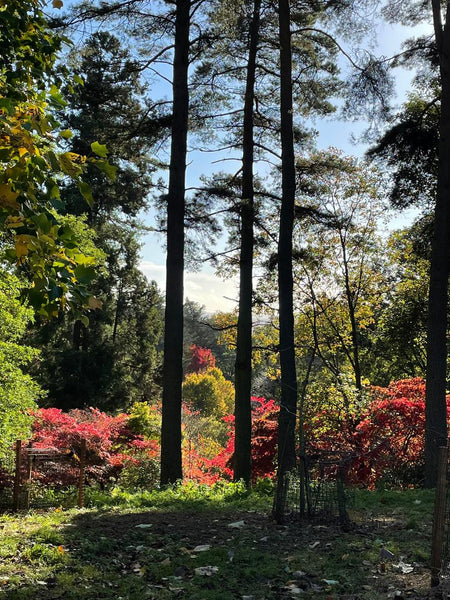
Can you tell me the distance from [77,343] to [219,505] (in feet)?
49.3

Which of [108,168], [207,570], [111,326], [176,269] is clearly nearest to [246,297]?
[176,269]

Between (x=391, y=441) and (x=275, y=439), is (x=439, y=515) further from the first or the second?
(x=275, y=439)

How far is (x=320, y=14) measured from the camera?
1045 cm

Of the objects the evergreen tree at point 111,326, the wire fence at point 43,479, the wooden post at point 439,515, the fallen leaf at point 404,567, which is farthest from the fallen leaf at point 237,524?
the evergreen tree at point 111,326

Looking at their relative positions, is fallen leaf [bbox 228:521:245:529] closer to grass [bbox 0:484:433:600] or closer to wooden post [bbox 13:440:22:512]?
grass [bbox 0:484:433:600]

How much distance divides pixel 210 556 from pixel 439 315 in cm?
581

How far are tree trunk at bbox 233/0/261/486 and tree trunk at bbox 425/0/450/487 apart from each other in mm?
3418

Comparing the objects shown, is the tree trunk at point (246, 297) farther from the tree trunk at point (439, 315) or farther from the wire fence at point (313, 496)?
the wire fence at point (313, 496)

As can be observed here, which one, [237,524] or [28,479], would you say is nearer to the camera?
[237,524]

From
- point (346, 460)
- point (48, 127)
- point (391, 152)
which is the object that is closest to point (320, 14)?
point (391, 152)

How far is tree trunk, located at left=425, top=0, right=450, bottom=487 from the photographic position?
837 centimetres

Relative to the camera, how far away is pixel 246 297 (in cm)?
1078

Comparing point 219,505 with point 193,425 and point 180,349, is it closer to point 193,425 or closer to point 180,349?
point 180,349

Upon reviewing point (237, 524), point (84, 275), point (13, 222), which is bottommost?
point (237, 524)
